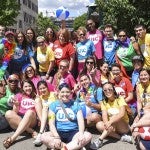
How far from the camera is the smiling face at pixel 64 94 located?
613cm

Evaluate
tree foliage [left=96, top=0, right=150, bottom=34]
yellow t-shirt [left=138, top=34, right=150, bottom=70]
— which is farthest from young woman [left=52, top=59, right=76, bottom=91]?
tree foliage [left=96, top=0, right=150, bottom=34]

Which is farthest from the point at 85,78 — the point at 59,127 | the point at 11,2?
the point at 11,2

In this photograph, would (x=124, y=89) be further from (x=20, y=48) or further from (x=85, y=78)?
(x=20, y=48)

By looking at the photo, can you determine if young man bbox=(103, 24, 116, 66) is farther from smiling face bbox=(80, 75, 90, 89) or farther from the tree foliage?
the tree foliage

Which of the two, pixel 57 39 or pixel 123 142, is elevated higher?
pixel 57 39

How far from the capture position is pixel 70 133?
6.11 metres

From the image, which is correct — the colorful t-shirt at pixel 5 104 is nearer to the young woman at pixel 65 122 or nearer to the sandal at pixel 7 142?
the sandal at pixel 7 142

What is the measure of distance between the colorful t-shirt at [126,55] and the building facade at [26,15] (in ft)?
205

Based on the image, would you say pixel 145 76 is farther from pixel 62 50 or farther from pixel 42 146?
pixel 62 50

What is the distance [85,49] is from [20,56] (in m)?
1.63

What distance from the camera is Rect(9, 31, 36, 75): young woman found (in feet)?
28.5

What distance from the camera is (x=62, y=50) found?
8492mm

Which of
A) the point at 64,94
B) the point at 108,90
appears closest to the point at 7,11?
the point at 108,90

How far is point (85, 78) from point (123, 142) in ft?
4.59
